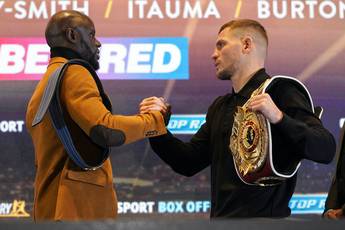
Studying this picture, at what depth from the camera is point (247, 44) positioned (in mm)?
1756

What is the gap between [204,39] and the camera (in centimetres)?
312

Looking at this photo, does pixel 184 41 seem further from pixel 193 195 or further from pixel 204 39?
pixel 193 195

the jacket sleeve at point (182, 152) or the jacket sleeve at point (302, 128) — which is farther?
the jacket sleeve at point (182, 152)

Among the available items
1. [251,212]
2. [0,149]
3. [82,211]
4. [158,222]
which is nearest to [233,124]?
[251,212]

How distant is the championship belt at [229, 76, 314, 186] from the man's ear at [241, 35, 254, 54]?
0.88 feet

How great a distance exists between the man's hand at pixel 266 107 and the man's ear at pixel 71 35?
546 mm

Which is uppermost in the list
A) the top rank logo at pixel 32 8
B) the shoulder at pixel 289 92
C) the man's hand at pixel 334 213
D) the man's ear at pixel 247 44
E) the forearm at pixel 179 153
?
the top rank logo at pixel 32 8

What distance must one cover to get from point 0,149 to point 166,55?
3.48 feet

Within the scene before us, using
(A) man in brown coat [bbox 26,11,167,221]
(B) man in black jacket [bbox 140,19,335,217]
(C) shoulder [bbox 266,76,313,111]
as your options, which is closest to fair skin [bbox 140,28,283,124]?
(B) man in black jacket [bbox 140,19,335,217]

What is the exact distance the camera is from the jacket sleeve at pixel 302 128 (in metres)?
1.38

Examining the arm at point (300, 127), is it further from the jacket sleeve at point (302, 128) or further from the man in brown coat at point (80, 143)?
the man in brown coat at point (80, 143)

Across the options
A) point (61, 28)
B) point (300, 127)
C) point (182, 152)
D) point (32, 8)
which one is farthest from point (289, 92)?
point (32, 8)

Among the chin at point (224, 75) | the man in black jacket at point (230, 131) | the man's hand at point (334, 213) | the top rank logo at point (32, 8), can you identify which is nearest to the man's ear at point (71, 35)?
the man in black jacket at point (230, 131)

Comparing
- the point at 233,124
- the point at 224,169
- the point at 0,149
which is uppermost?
the point at 233,124
